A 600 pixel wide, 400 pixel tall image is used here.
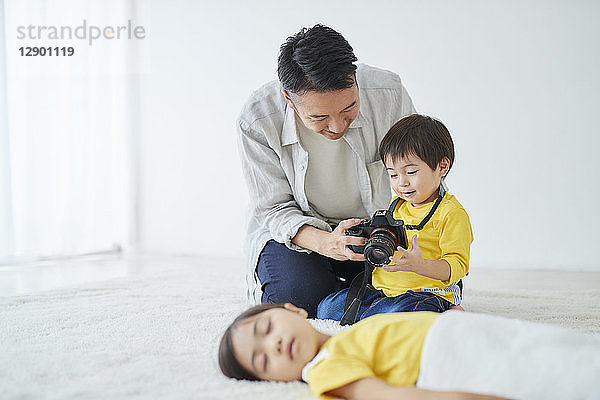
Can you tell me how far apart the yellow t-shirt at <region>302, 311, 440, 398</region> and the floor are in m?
1.73

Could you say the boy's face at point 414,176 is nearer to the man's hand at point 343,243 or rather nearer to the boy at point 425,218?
the boy at point 425,218

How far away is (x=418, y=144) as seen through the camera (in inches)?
68.8

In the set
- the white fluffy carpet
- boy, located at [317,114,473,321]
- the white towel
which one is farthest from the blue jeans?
the white towel

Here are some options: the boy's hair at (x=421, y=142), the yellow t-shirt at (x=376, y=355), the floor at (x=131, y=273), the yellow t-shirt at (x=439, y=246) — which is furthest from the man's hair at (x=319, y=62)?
the floor at (x=131, y=273)

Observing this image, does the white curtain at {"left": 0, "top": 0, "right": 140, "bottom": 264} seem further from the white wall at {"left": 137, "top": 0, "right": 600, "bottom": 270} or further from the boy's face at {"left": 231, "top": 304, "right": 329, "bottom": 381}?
the boy's face at {"left": 231, "top": 304, "right": 329, "bottom": 381}

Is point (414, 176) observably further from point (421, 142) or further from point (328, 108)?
point (328, 108)

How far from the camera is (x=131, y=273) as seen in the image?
3248 millimetres

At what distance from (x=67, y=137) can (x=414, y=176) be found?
250 cm

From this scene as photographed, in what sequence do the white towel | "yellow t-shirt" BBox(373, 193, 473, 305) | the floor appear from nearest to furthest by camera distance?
1. the white towel
2. "yellow t-shirt" BBox(373, 193, 473, 305)
3. the floor

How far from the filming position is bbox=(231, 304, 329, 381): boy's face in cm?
129

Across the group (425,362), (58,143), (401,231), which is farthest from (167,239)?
(425,362)

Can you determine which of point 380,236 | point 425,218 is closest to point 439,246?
point 425,218

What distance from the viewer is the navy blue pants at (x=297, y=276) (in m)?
2.02

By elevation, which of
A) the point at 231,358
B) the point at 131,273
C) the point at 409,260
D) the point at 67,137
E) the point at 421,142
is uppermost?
the point at 67,137
